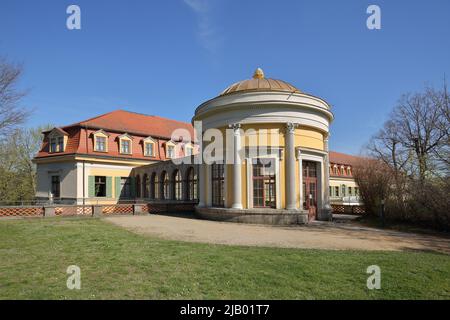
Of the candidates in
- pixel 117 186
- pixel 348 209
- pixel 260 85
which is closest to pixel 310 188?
pixel 348 209

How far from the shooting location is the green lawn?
4.95 metres

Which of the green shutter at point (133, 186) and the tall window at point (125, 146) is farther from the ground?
the tall window at point (125, 146)

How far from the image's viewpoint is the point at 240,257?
7281mm

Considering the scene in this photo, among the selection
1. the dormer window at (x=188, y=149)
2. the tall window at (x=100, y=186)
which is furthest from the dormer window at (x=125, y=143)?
the dormer window at (x=188, y=149)

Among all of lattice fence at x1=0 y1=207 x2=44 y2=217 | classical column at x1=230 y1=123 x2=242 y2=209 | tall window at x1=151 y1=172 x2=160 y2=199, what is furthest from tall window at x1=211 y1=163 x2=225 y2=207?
tall window at x1=151 y1=172 x2=160 y2=199

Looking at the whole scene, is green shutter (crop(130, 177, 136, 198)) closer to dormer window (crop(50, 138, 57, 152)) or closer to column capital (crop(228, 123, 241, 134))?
dormer window (crop(50, 138, 57, 152))

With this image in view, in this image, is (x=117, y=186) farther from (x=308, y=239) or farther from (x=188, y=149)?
(x=308, y=239)

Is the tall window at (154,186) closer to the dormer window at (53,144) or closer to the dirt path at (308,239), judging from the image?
the dormer window at (53,144)

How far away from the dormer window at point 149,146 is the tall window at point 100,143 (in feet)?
13.6

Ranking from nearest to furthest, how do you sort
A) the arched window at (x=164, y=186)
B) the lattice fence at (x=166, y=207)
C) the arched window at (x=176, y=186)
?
the lattice fence at (x=166, y=207) < the arched window at (x=176, y=186) < the arched window at (x=164, y=186)

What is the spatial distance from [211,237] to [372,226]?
8.78 metres

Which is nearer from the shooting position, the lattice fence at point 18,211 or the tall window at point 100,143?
the lattice fence at point 18,211

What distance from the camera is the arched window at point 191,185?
23.9m
